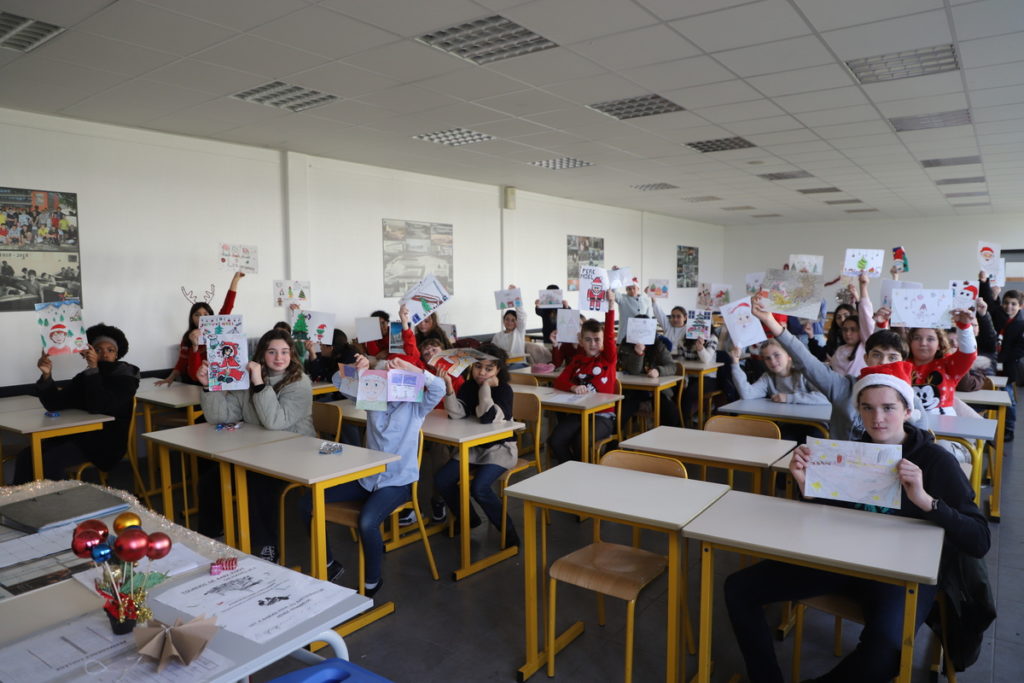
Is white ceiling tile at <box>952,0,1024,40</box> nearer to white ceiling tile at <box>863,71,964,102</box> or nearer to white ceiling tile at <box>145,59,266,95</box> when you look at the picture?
white ceiling tile at <box>863,71,964,102</box>

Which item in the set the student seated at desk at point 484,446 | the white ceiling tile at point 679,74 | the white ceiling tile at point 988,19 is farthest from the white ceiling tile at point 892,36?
the student seated at desk at point 484,446

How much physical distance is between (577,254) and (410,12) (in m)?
7.82

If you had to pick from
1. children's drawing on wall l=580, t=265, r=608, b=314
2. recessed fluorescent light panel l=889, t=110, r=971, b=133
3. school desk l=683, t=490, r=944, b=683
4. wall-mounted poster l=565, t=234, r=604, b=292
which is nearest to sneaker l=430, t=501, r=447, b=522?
children's drawing on wall l=580, t=265, r=608, b=314

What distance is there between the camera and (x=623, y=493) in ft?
7.94

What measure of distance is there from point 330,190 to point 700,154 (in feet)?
13.6

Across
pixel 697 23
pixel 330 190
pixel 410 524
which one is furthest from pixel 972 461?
pixel 330 190

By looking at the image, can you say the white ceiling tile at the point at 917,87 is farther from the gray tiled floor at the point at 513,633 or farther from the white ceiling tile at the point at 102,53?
the white ceiling tile at the point at 102,53

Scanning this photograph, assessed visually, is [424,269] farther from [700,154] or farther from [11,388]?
[11,388]

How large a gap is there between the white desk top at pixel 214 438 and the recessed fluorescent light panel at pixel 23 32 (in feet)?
7.56

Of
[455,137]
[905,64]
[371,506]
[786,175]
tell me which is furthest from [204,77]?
[786,175]

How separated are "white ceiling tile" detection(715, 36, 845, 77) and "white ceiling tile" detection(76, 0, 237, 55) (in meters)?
3.05

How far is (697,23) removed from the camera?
3574mm

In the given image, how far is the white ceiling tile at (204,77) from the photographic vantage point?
4191mm

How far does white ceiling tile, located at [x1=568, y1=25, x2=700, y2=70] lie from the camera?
3.75 m
